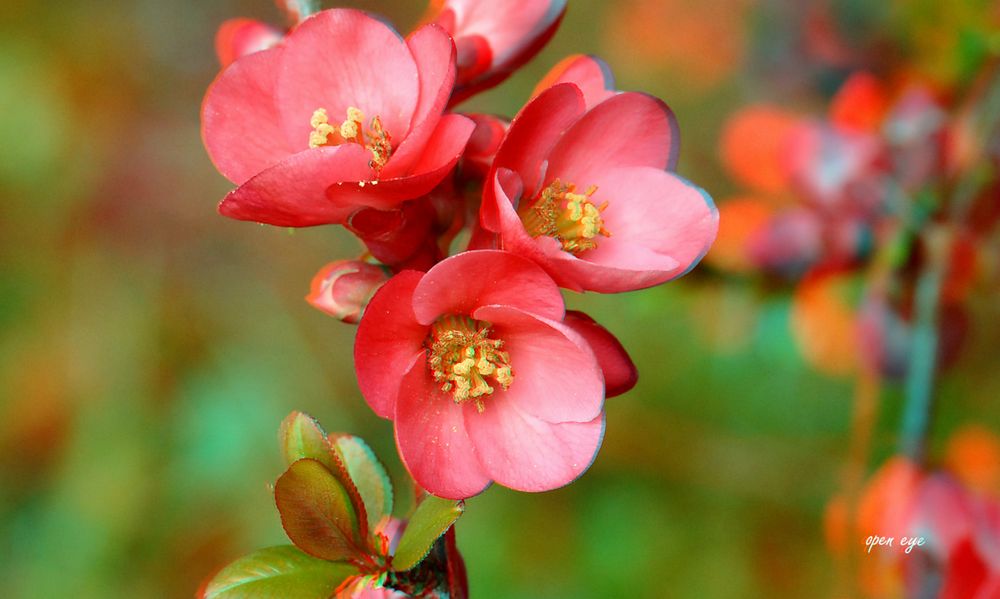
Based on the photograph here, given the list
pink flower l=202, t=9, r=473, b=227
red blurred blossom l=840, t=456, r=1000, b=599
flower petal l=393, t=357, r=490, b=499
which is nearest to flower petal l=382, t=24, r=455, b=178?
pink flower l=202, t=9, r=473, b=227

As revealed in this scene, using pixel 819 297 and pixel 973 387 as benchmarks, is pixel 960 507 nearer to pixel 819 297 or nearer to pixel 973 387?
pixel 819 297

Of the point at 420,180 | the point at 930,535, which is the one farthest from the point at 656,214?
the point at 930,535

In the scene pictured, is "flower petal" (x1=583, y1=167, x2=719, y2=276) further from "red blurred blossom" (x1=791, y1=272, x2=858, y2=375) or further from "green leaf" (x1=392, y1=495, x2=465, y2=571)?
"red blurred blossom" (x1=791, y1=272, x2=858, y2=375)

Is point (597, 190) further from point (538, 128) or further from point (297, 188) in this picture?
point (297, 188)

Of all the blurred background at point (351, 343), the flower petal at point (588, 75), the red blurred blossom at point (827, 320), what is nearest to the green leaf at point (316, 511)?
the flower petal at point (588, 75)

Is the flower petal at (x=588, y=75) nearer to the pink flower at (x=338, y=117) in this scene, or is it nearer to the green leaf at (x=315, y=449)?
the pink flower at (x=338, y=117)

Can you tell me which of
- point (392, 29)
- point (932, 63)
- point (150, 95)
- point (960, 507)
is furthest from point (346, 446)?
point (150, 95)

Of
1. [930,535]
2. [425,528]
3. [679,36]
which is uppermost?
[679,36]
